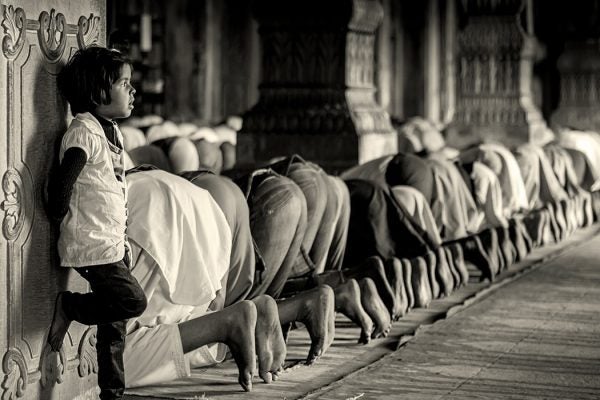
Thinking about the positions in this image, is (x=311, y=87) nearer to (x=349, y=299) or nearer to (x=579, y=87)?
(x=349, y=299)

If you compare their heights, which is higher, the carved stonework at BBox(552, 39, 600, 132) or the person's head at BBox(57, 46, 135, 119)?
the carved stonework at BBox(552, 39, 600, 132)

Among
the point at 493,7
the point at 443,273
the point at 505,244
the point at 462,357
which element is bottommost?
the point at 462,357

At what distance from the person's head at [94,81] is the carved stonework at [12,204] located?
1.16 feet

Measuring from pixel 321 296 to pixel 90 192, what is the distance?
63.8 inches

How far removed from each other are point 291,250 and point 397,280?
3.00ft

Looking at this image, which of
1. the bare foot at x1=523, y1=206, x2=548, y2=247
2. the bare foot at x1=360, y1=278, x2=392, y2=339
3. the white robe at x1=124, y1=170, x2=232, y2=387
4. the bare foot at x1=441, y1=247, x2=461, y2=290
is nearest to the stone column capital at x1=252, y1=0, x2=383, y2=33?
the bare foot at x1=523, y1=206, x2=548, y2=247

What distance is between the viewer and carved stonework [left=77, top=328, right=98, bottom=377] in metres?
4.52

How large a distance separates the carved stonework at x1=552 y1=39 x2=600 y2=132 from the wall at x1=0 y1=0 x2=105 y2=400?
15877mm

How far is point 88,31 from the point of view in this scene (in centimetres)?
445

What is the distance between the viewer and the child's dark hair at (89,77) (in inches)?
168

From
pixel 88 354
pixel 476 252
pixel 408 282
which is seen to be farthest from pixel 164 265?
pixel 476 252

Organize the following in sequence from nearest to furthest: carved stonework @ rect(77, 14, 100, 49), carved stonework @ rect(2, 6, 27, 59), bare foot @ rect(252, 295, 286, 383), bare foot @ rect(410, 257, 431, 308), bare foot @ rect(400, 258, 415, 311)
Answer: carved stonework @ rect(2, 6, 27, 59), carved stonework @ rect(77, 14, 100, 49), bare foot @ rect(252, 295, 286, 383), bare foot @ rect(400, 258, 415, 311), bare foot @ rect(410, 257, 431, 308)

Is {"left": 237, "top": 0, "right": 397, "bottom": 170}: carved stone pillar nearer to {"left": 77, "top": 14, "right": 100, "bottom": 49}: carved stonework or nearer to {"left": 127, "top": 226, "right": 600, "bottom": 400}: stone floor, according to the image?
{"left": 127, "top": 226, "right": 600, "bottom": 400}: stone floor

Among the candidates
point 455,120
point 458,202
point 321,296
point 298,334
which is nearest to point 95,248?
point 321,296
